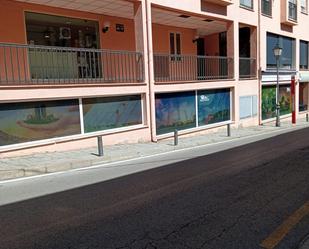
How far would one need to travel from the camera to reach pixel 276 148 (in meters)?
10.7

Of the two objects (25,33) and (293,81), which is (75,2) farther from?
(293,81)

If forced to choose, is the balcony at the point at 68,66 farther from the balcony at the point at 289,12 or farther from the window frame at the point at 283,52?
the balcony at the point at 289,12

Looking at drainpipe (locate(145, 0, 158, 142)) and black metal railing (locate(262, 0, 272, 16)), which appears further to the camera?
black metal railing (locate(262, 0, 272, 16))

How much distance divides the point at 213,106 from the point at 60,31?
27.0 feet

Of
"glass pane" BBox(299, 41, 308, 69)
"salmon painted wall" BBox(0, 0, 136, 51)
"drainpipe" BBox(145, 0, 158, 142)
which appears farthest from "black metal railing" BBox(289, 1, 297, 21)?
"drainpipe" BBox(145, 0, 158, 142)

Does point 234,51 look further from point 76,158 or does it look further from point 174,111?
point 76,158

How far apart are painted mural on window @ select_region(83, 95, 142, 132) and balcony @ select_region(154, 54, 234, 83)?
186 inches

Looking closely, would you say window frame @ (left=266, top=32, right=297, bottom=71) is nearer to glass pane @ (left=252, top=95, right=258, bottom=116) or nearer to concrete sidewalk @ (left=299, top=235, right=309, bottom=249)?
glass pane @ (left=252, top=95, right=258, bottom=116)

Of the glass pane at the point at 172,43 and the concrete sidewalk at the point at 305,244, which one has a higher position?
the glass pane at the point at 172,43

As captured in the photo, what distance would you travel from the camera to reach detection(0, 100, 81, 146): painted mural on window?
9398 mm

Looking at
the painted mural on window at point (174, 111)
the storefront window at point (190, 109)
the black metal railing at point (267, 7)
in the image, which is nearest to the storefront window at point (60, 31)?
the painted mural on window at point (174, 111)

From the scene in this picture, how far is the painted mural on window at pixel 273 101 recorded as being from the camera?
67.3 feet

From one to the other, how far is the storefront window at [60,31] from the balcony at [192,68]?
3.83 m

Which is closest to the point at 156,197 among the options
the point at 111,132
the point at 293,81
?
the point at 111,132
